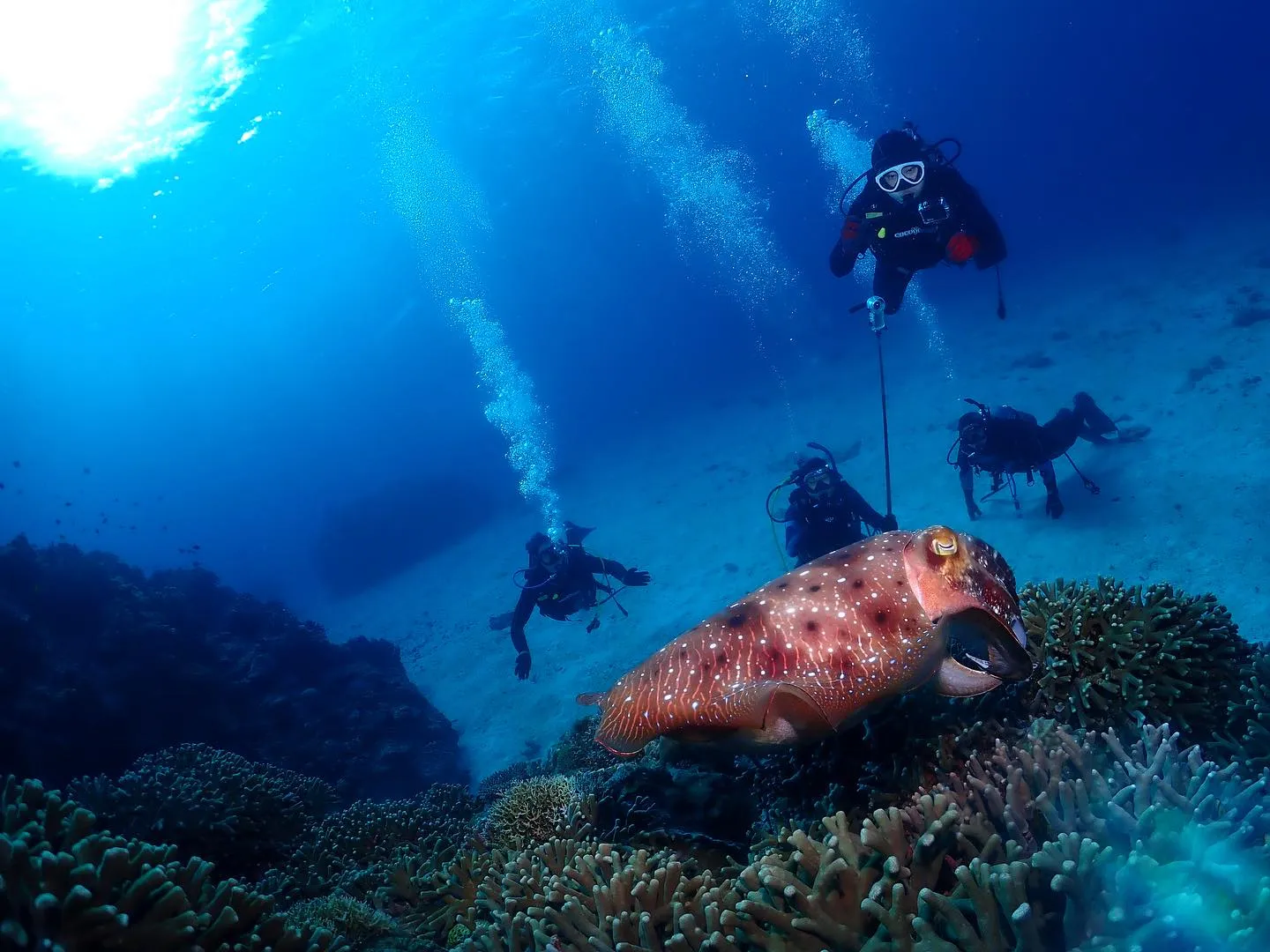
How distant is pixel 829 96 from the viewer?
283 feet

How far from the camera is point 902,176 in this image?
8672 mm

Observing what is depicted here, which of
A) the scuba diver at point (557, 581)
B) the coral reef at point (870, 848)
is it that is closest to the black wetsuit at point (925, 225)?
the coral reef at point (870, 848)

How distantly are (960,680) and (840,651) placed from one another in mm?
656

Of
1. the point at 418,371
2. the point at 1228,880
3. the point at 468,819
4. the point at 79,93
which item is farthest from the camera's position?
the point at 418,371

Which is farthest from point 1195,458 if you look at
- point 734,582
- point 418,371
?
point 418,371

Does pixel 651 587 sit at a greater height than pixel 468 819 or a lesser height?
→ greater

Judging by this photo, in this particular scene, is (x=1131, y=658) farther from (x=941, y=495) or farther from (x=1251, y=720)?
(x=941, y=495)

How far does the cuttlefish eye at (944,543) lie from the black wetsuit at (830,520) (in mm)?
7204

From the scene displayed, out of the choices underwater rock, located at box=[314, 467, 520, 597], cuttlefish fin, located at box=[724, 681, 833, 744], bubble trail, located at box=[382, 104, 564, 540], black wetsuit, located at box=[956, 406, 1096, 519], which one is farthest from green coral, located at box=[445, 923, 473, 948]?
underwater rock, located at box=[314, 467, 520, 597]

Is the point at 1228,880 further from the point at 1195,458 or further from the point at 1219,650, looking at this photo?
the point at 1195,458

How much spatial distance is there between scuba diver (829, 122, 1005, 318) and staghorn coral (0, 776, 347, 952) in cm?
892

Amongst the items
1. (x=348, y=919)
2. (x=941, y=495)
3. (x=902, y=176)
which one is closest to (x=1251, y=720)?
(x=348, y=919)

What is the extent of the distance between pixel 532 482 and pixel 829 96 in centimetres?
7814

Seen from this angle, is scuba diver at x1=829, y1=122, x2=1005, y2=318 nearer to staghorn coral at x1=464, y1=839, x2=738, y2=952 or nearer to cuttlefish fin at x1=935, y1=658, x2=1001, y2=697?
cuttlefish fin at x1=935, y1=658, x2=1001, y2=697
